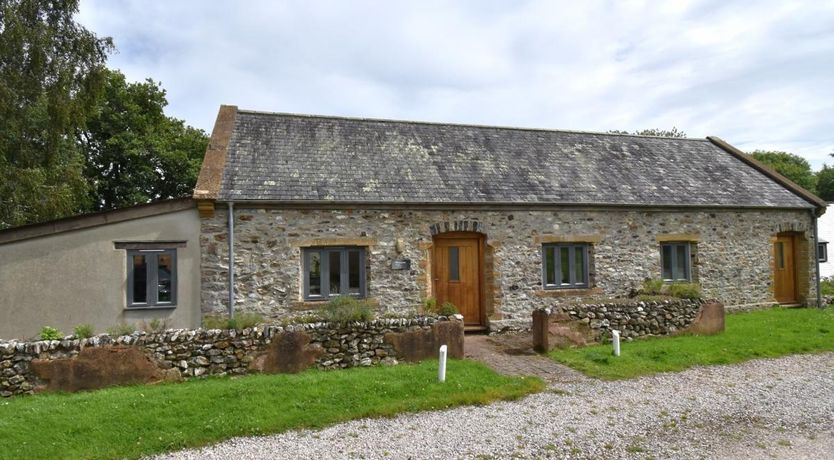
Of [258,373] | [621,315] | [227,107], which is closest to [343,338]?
[258,373]

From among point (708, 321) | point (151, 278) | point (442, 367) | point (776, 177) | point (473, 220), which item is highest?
point (776, 177)

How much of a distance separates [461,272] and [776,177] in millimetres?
12792

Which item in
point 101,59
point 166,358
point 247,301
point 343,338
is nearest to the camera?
point 166,358

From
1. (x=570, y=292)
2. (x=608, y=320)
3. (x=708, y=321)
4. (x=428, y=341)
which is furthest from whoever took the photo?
(x=570, y=292)

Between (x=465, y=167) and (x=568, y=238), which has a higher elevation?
(x=465, y=167)

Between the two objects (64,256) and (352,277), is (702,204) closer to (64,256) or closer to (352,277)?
(352,277)

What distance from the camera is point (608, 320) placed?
11.1 m

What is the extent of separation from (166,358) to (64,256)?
471 centimetres

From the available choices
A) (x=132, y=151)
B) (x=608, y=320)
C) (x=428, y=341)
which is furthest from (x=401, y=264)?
(x=132, y=151)

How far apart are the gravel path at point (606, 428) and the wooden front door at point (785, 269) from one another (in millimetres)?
9657

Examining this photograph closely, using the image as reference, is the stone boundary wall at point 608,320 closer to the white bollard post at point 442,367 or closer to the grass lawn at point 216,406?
the grass lawn at point 216,406

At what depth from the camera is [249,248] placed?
11609 mm

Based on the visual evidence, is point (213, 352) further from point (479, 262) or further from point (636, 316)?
point (636, 316)

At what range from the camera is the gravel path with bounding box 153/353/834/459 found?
18.8 feet
